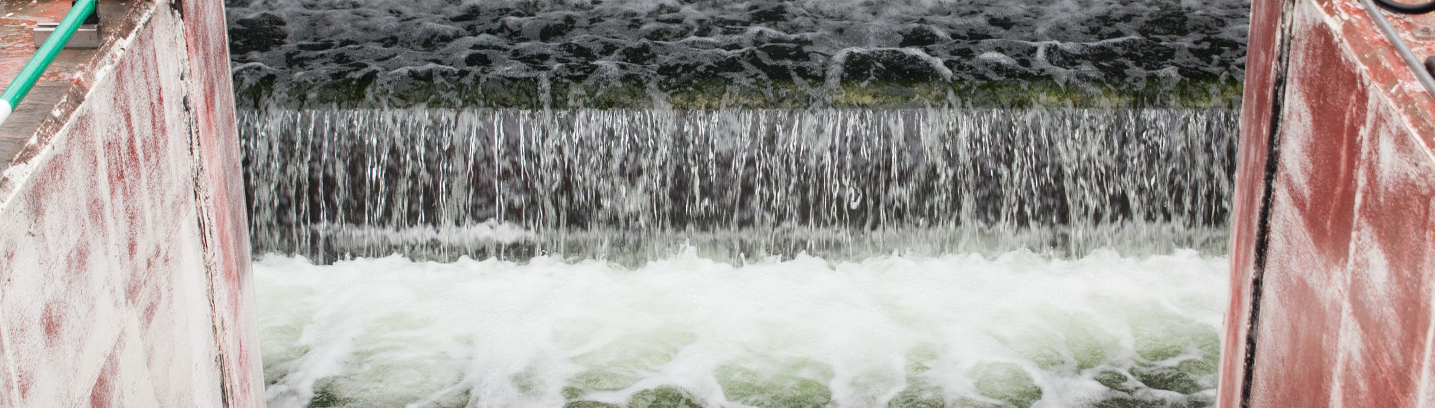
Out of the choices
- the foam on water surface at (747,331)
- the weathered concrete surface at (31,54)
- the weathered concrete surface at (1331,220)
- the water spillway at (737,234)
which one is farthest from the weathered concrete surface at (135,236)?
the weathered concrete surface at (1331,220)

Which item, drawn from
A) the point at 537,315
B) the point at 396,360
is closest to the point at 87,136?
the point at 396,360

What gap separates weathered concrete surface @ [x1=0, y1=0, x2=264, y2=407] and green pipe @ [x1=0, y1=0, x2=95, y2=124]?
114mm

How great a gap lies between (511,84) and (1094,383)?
3.77m

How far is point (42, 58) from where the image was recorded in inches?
114

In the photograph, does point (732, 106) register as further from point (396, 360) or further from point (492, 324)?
point (396, 360)

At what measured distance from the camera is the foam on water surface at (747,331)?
18.8 feet

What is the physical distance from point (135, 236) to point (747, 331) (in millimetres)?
3480

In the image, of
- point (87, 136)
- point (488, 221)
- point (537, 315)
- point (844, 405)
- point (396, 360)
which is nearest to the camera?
point (87, 136)

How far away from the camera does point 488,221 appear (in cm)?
696

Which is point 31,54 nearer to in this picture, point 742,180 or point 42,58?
point 42,58

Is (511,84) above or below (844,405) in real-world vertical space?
above

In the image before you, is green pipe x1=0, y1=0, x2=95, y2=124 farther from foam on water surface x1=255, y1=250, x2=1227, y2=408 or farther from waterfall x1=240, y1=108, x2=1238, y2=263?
waterfall x1=240, y1=108, x2=1238, y2=263

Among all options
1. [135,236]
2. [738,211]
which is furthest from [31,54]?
[738,211]

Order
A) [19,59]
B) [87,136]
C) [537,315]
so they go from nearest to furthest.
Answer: [87,136]
[19,59]
[537,315]
